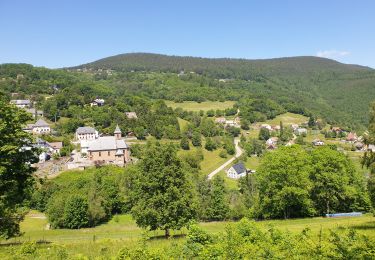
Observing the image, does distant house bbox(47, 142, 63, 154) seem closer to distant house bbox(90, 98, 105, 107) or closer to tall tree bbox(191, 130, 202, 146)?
tall tree bbox(191, 130, 202, 146)

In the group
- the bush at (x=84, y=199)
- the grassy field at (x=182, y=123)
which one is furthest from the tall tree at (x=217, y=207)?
the grassy field at (x=182, y=123)

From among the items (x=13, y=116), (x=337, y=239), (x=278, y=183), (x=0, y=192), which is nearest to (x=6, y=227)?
(x=0, y=192)

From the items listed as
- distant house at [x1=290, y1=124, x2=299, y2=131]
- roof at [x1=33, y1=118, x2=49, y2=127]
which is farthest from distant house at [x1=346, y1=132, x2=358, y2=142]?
roof at [x1=33, y1=118, x2=49, y2=127]

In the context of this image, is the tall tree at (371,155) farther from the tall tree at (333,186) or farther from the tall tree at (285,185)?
the tall tree at (333,186)

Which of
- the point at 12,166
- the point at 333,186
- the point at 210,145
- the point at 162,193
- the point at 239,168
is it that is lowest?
the point at 239,168

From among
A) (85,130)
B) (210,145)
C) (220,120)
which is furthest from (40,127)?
(220,120)

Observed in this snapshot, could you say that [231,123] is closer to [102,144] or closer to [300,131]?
[300,131]
